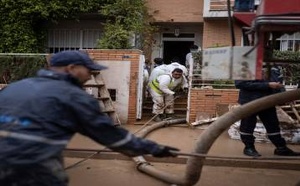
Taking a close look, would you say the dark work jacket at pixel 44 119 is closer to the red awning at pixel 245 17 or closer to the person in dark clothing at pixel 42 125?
the person in dark clothing at pixel 42 125

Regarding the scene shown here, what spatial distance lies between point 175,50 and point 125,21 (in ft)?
10.6

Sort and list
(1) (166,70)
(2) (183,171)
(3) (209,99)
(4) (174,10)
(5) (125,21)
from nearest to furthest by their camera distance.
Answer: (2) (183,171)
(3) (209,99)
(1) (166,70)
(5) (125,21)
(4) (174,10)

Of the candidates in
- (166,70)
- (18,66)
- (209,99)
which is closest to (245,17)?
(209,99)

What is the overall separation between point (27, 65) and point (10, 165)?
29.7ft

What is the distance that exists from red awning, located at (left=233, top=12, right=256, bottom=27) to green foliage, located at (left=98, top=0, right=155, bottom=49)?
→ 7887 mm

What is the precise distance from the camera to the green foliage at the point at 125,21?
12.5m

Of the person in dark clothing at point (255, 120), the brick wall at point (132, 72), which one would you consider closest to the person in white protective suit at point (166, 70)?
the brick wall at point (132, 72)

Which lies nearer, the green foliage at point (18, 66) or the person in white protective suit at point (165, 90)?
the person in white protective suit at point (165, 90)

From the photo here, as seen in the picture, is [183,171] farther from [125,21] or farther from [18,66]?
[125,21]

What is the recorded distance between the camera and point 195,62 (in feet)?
37.0

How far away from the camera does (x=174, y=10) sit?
15.8m

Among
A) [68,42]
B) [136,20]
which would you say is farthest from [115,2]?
[68,42]

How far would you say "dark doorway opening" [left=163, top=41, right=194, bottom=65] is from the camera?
16656mm

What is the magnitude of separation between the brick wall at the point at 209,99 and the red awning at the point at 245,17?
6.09m
